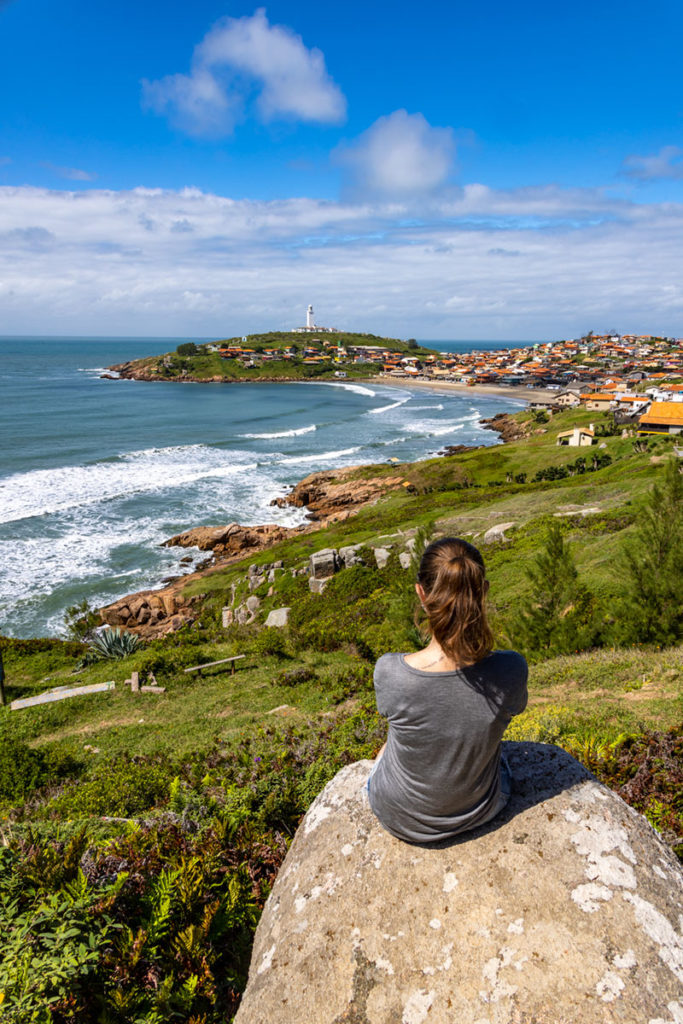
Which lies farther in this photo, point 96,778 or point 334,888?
point 96,778

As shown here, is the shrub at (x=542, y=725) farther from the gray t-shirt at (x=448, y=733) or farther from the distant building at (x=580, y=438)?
the distant building at (x=580, y=438)

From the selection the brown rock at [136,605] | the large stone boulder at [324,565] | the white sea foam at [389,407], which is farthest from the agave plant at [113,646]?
the white sea foam at [389,407]

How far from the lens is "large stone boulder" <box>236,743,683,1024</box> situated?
241 cm

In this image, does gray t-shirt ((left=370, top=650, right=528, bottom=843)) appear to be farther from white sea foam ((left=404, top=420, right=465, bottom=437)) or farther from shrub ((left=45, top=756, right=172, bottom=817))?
white sea foam ((left=404, top=420, right=465, bottom=437))

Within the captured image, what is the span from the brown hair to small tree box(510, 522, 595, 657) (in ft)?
34.2

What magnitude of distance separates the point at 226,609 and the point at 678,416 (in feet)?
188

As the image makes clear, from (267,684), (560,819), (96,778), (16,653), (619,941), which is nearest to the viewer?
(619,941)

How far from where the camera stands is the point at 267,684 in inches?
532

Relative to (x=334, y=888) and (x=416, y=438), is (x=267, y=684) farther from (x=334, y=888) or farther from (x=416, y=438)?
(x=416, y=438)

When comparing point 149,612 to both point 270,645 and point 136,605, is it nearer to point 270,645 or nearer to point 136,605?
point 136,605

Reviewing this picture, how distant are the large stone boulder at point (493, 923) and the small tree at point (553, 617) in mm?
9856

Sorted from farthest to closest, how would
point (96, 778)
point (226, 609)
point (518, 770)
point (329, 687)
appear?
point (226, 609) < point (329, 687) < point (96, 778) < point (518, 770)

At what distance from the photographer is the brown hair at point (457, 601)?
2820 mm

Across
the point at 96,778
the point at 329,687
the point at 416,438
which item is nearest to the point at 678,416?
the point at 416,438
